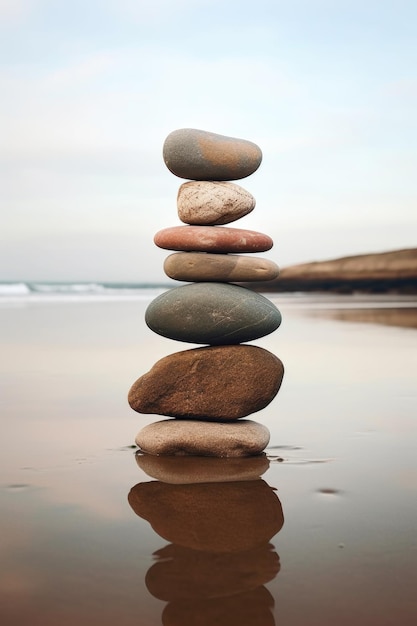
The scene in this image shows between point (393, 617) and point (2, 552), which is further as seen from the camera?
point (2, 552)

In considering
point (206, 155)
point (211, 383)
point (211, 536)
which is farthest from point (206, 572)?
point (206, 155)

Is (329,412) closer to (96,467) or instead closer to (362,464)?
(362,464)

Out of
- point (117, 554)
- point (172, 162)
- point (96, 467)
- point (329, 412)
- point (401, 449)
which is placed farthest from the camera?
point (329, 412)

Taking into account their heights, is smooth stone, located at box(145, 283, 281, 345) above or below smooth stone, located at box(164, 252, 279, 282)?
below

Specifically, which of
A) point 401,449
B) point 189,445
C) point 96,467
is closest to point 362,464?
point 401,449

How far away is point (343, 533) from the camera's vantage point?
423cm

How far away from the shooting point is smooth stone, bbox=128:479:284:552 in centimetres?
418

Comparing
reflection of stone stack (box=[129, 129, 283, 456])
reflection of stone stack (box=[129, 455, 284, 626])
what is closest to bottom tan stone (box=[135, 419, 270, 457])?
reflection of stone stack (box=[129, 129, 283, 456])

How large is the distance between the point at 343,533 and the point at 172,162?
155 inches

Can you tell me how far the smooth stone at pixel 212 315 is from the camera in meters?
6.68

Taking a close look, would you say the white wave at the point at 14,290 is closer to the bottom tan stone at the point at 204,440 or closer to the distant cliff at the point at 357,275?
the distant cliff at the point at 357,275

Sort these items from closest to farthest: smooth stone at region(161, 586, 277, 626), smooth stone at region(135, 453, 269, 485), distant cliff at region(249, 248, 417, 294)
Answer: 1. smooth stone at region(161, 586, 277, 626)
2. smooth stone at region(135, 453, 269, 485)
3. distant cliff at region(249, 248, 417, 294)

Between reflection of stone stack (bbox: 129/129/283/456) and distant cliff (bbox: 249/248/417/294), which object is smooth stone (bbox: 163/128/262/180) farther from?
distant cliff (bbox: 249/248/417/294)

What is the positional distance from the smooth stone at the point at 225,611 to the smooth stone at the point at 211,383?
3.30m
